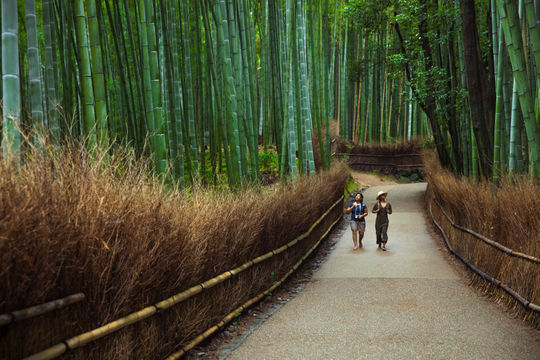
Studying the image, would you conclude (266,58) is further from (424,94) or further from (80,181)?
(80,181)

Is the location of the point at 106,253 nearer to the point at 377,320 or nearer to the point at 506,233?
the point at 377,320

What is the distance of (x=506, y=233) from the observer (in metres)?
4.38

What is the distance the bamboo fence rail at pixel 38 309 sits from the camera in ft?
5.80

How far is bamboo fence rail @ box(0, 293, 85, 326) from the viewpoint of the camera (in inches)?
69.6

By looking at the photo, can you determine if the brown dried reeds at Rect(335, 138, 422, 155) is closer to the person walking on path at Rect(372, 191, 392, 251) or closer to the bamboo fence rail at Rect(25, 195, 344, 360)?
the person walking on path at Rect(372, 191, 392, 251)

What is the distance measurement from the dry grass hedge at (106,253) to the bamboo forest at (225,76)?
211 mm

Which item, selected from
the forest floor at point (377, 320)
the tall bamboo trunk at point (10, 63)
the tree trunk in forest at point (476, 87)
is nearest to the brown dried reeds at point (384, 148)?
the tree trunk in forest at point (476, 87)

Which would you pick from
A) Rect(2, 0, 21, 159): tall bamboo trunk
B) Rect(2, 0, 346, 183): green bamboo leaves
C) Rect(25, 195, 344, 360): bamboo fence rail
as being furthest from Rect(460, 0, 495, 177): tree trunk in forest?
Rect(2, 0, 21, 159): tall bamboo trunk

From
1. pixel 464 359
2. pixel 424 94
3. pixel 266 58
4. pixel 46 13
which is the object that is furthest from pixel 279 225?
pixel 424 94

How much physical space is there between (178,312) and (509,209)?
9.11ft

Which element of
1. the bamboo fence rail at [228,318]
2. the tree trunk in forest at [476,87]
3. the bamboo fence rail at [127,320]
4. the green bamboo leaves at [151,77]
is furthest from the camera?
the tree trunk in forest at [476,87]

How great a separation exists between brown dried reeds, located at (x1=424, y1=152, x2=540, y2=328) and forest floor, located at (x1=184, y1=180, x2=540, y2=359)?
0.66 ft

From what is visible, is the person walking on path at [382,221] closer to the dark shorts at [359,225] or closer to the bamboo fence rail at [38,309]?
the dark shorts at [359,225]

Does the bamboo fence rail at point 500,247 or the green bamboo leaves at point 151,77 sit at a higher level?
the green bamboo leaves at point 151,77
